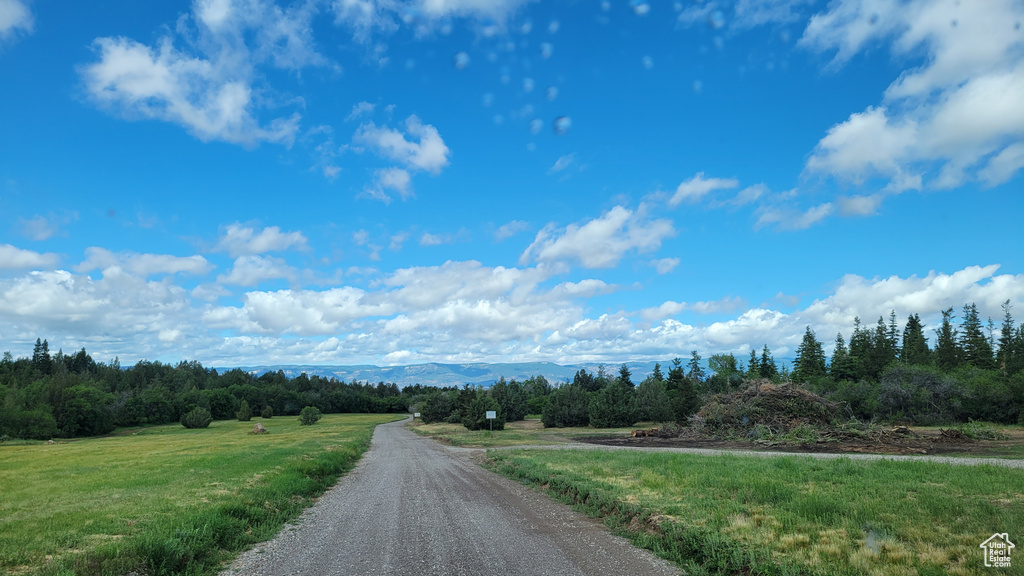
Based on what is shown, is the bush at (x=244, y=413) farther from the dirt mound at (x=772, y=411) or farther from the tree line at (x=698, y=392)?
the dirt mound at (x=772, y=411)

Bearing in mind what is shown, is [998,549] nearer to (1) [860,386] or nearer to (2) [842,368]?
(1) [860,386]

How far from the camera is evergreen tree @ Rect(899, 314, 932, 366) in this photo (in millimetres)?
77125

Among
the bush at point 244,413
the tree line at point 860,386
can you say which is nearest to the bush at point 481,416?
the tree line at point 860,386

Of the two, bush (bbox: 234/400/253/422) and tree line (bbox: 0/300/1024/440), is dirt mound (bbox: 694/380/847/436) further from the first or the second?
bush (bbox: 234/400/253/422)

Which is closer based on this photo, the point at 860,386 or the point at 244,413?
the point at 860,386

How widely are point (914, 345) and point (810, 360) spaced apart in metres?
16.4

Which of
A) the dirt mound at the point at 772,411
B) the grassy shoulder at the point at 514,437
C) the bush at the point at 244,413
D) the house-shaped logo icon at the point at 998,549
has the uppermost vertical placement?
the house-shaped logo icon at the point at 998,549

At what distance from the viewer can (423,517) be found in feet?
39.7

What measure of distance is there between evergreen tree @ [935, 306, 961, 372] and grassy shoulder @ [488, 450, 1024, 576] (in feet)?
242

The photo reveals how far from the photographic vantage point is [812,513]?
9.70 m

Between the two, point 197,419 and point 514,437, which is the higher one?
point 514,437

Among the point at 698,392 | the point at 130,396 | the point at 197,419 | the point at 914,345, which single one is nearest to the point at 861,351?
the point at 914,345

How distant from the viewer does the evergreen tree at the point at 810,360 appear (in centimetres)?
8669

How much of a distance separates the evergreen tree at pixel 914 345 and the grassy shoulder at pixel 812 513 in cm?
8024
